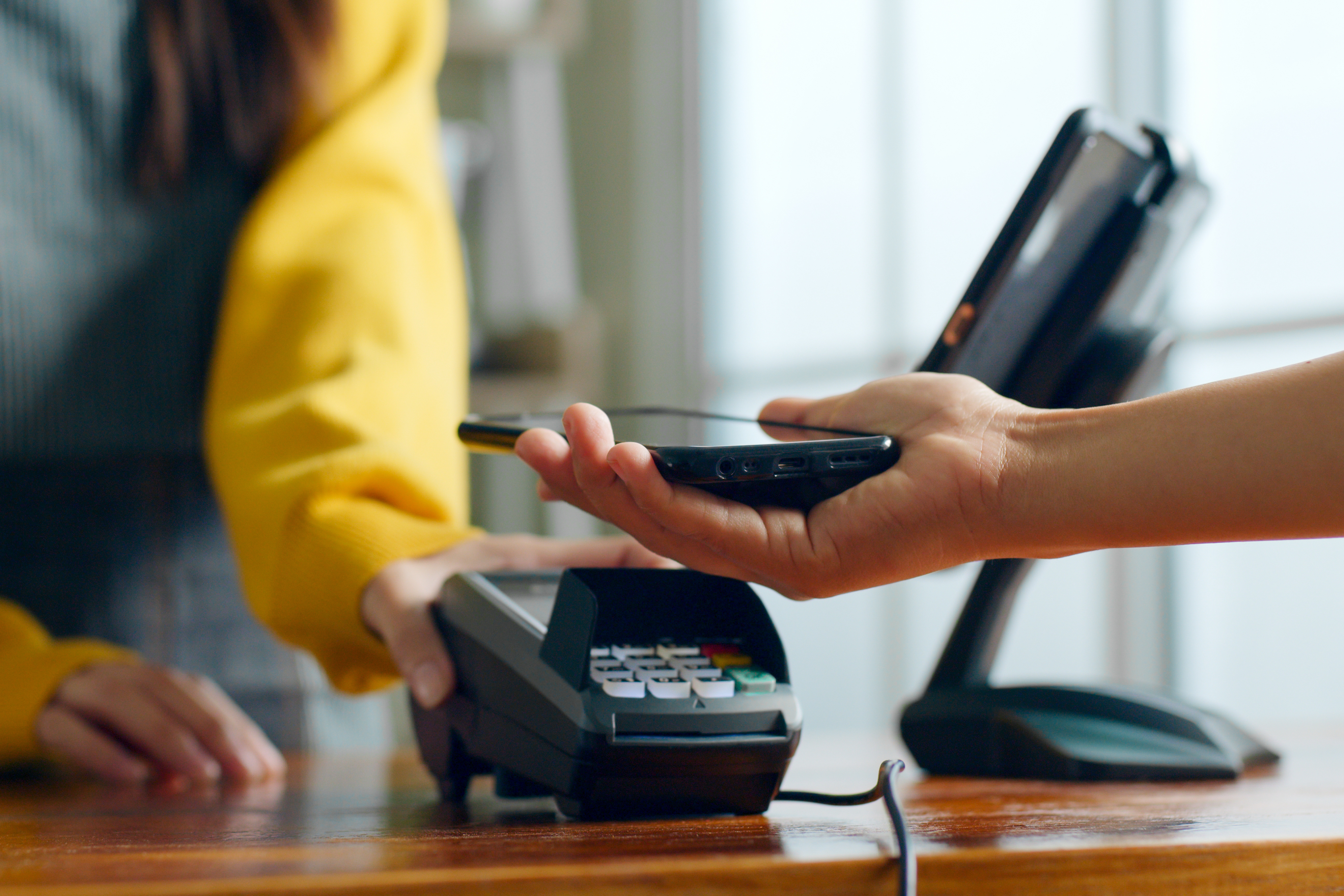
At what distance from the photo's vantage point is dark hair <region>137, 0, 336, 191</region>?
35.5 inches

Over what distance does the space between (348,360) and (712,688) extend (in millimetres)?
471

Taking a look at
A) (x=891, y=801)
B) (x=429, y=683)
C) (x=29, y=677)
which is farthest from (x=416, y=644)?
(x=29, y=677)

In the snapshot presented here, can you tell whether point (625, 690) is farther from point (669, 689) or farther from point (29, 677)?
point (29, 677)

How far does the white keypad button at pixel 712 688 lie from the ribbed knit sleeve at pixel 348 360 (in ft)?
0.77

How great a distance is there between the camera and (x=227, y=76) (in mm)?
926

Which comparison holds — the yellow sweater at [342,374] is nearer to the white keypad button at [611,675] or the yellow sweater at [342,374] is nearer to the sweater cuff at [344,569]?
the sweater cuff at [344,569]

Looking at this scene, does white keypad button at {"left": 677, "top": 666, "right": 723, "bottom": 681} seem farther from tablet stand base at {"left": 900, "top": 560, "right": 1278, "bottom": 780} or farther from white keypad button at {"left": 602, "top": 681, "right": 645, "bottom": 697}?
tablet stand base at {"left": 900, "top": 560, "right": 1278, "bottom": 780}

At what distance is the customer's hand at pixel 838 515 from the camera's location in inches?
14.7

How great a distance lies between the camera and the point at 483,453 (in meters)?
2.45

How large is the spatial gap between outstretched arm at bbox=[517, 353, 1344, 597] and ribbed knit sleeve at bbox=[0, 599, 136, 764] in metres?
0.45

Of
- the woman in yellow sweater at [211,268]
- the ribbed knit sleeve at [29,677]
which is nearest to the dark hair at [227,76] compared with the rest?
the woman in yellow sweater at [211,268]

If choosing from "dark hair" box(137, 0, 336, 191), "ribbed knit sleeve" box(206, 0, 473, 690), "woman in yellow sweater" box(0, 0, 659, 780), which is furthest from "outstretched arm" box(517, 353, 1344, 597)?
"dark hair" box(137, 0, 336, 191)

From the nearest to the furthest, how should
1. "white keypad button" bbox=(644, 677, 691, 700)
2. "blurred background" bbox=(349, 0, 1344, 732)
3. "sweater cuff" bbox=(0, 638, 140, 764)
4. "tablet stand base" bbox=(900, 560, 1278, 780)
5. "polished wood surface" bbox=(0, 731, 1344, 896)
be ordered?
"polished wood surface" bbox=(0, 731, 1344, 896) → "white keypad button" bbox=(644, 677, 691, 700) → "tablet stand base" bbox=(900, 560, 1278, 780) → "sweater cuff" bbox=(0, 638, 140, 764) → "blurred background" bbox=(349, 0, 1344, 732)

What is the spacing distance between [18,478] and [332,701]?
0.33m
